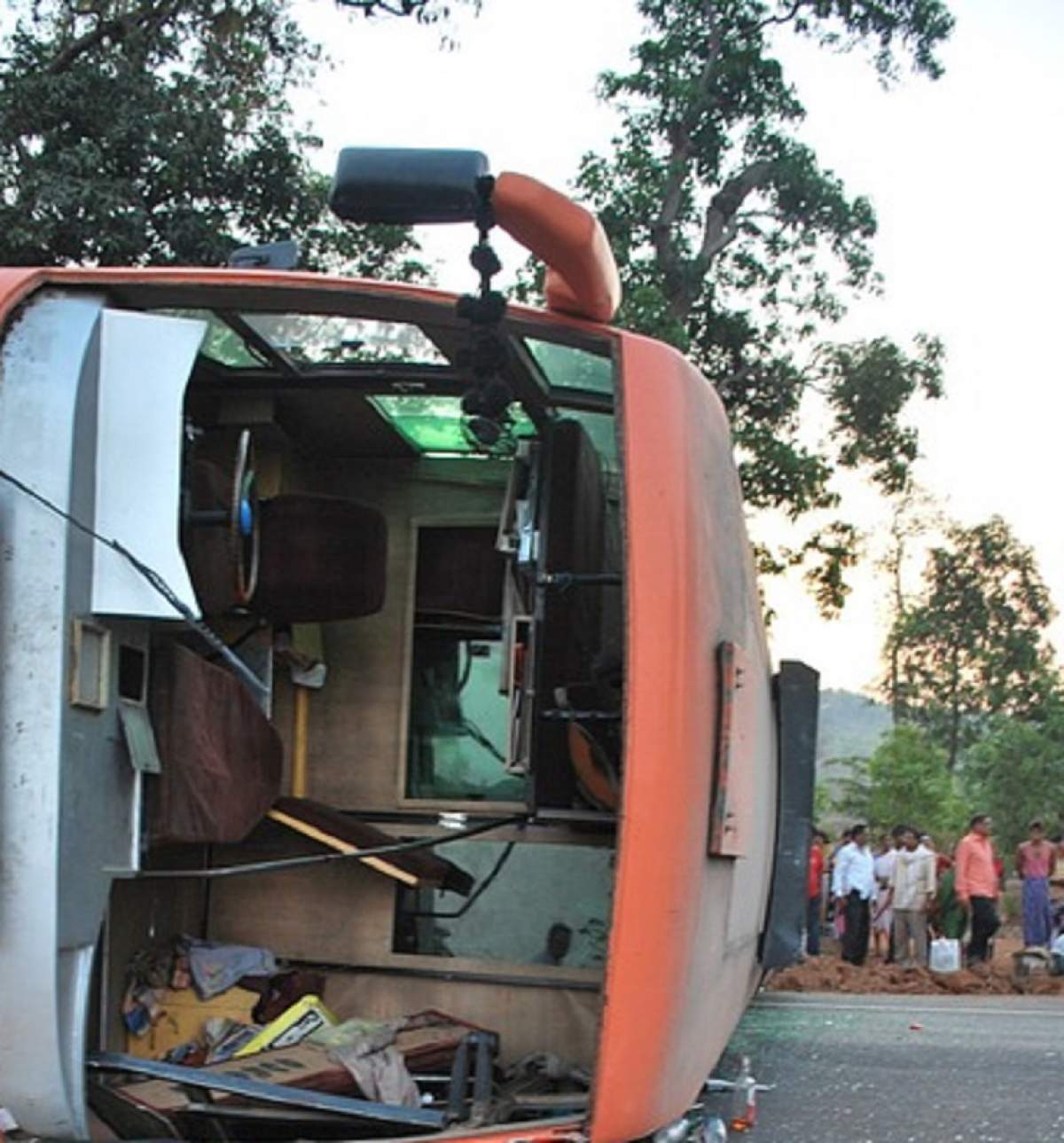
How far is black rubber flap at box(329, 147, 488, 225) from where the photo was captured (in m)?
3.29

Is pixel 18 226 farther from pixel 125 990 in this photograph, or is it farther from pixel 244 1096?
pixel 244 1096

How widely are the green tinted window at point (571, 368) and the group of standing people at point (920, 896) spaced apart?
9812 mm

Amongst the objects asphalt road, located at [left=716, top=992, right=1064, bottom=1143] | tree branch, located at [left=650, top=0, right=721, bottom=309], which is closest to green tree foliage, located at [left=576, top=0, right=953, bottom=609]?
tree branch, located at [left=650, top=0, right=721, bottom=309]

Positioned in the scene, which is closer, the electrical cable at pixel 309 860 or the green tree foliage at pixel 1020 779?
the electrical cable at pixel 309 860

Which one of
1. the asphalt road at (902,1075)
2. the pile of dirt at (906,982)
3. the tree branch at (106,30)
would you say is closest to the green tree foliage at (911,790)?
the pile of dirt at (906,982)

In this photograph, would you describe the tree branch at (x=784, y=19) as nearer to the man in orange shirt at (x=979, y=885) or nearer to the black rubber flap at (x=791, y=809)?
the man in orange shirt at (x=979, y=885)

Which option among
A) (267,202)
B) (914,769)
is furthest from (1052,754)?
(267,202)

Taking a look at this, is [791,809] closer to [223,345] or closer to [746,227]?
[223,345]

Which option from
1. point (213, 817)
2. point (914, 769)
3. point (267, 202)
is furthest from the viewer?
point (914, 769)

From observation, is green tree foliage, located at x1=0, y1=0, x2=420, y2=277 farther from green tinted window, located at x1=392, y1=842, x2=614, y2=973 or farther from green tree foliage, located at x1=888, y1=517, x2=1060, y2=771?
green tree foliage, located at x1=888, y1=517, x2=1060, y2=771

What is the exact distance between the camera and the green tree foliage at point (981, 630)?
29797 mm

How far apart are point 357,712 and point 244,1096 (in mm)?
1954

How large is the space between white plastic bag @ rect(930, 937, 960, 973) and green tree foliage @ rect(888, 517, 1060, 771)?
17272 mm

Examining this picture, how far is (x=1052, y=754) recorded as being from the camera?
2636 centimetres
